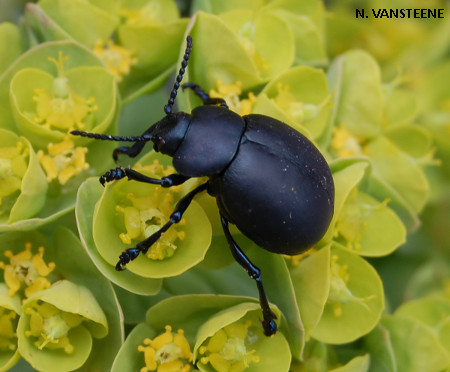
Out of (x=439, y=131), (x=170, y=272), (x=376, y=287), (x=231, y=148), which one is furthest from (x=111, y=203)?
(x=439, y=131)

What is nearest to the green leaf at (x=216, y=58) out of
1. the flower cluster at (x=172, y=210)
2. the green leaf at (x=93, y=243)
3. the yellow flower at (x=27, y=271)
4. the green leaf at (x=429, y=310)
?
the flower cluster at (x=172, y=210)

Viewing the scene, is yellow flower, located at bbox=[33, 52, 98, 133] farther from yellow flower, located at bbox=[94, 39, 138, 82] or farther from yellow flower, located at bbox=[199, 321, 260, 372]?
yellow flower, located at bbox=[199, 321, 260, 372]

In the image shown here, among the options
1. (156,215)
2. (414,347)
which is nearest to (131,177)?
(156,215)

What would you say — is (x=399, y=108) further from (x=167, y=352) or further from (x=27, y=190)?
(x=27, y=190)

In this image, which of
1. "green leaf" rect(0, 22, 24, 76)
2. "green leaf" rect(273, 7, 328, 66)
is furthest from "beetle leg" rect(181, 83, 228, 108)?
"green leaf" rect(0, 22, 24, 76)

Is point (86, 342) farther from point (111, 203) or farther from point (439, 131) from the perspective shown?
point (439, 131)

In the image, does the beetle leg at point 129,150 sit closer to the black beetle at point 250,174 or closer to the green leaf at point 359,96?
the black beetle at point 250,174
